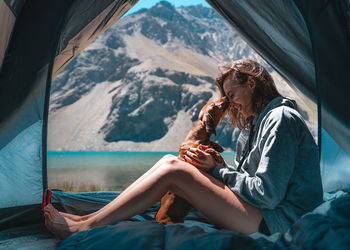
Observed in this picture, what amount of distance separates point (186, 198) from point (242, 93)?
40.6 inches

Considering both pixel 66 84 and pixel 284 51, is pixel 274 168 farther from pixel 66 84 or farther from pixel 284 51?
pixel 66 84

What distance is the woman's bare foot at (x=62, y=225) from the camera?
203cm

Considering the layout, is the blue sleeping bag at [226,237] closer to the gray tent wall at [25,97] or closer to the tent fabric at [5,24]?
the gray tent wall at [25,97]

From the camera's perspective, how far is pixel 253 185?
182cm

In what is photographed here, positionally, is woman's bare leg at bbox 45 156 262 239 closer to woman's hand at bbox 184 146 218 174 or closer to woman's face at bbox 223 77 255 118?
woman's hand at bbox 184 146 218 174

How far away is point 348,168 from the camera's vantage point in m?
2.70

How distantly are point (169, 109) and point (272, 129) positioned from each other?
68278mm

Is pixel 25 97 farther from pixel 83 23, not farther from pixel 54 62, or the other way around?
pixel 83 23

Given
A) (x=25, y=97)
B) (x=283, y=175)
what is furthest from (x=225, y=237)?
(x=25, y=97)

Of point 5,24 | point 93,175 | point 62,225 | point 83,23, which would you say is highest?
point 83,23

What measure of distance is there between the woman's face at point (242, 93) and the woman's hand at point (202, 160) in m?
0.58

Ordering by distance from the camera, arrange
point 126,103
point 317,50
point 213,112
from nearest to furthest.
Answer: point 317,50
point 213,112
point 126,103

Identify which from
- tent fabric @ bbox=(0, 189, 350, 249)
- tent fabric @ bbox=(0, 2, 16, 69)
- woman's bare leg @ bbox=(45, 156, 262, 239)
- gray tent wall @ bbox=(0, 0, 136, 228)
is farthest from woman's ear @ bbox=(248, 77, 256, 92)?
tent fabric @ bbox=(0, 2, 16, 69)

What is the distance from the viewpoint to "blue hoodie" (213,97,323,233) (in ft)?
5.73
